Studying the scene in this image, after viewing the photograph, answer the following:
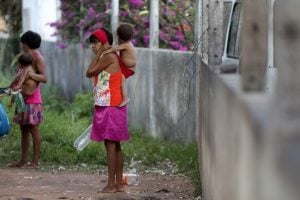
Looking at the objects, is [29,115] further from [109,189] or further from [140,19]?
[140,19]

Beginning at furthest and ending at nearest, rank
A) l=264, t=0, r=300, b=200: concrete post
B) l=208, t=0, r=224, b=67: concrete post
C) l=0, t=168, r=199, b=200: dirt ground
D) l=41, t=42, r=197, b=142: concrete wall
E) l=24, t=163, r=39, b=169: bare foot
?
l=41, t=42, r=197, b=142: concrete wall, l=24, t=163, r=39, b=169: bare foot, l=0, t=168, r=199, b=200: dirt ground, l=208, t=0, r=224, b=67: concrete post, l=264, t=0, r=300, b=200: concrete post

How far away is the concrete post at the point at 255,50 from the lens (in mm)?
3393

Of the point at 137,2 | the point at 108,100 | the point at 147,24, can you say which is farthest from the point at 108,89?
→ the point at 137,2

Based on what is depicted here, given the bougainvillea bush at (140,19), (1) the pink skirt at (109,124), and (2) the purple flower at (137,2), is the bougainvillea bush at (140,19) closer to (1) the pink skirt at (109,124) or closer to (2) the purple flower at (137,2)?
(2) the purple flower at (137,2)

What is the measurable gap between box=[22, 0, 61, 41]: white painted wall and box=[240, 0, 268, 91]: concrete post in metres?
16.9

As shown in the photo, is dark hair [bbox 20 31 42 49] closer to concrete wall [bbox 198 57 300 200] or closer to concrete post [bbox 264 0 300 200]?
concrete wall [bbox 198 57 300 200]

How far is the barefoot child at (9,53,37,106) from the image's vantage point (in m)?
9.45

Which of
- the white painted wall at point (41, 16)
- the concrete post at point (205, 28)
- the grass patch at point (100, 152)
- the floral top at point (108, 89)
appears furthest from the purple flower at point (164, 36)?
the floral top at point (108, 89)

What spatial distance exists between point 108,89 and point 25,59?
193cm

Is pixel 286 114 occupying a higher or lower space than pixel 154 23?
lower

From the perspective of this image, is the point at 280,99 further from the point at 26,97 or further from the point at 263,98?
the point at 26,97

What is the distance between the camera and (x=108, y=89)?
308 inches

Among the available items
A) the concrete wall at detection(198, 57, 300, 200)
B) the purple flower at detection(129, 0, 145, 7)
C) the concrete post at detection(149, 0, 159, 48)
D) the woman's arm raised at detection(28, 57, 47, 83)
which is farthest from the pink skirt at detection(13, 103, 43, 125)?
the purple flower at detection(129, 0, 145, 7)

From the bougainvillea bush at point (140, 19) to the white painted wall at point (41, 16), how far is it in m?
2.89
